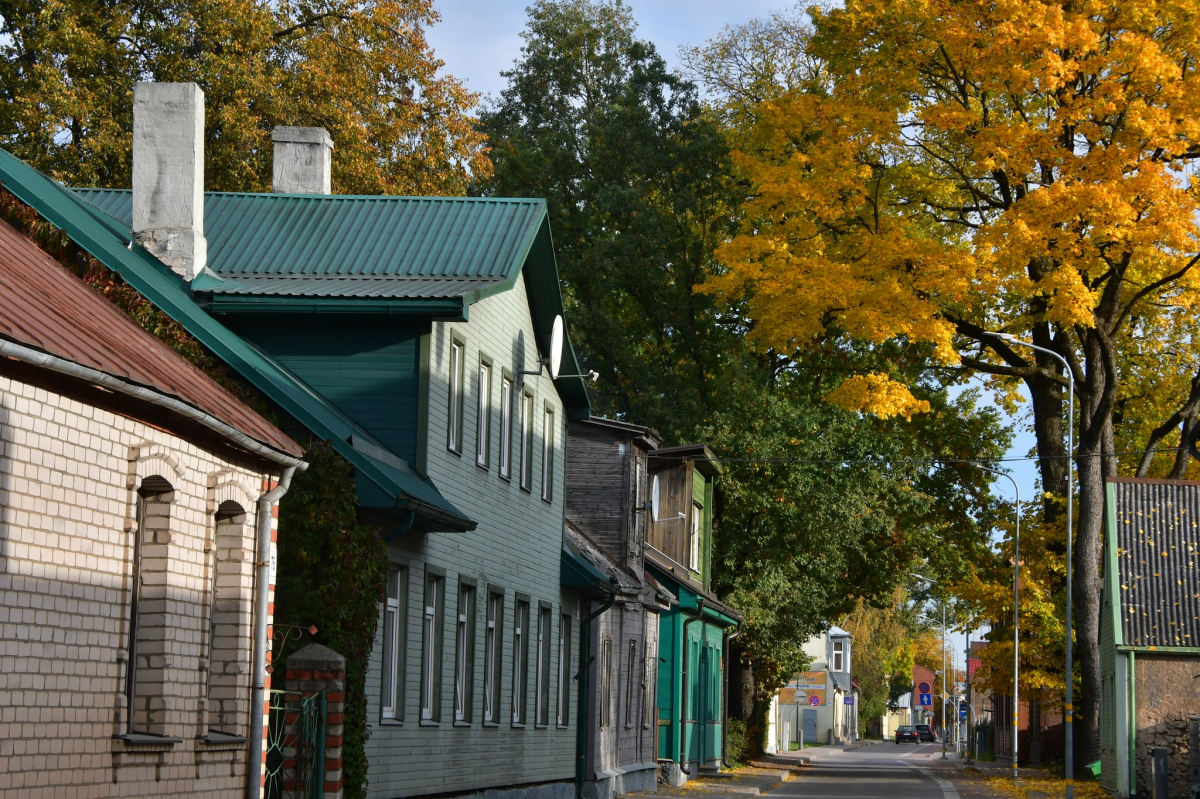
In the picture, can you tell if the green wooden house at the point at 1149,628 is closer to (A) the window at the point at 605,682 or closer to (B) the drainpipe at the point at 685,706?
(B) the drainpipe at the point at 685,706

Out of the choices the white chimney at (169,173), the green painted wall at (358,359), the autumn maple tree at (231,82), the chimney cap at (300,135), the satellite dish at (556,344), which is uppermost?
the autumn maple tree at (231,82)

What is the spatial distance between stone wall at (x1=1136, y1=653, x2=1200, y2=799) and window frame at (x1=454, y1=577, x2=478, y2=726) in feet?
45.6

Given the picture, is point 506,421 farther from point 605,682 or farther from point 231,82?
point 231,82

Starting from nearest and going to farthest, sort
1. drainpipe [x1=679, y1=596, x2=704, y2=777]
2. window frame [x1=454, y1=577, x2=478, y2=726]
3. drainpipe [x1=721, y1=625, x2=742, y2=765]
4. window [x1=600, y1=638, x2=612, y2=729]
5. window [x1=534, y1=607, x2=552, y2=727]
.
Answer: window frame [x1=454, y1=577, x2=478, y2=726]
window [x1=534, y1=607, x2=552, y2=727]
window [x1=600, y1=638, x2=612, y2=729]
drainpipe [x1=679, y1=596, x2=704, y2=777]
drainpipe [x1=721, y1=625, x2=742, y2=765]

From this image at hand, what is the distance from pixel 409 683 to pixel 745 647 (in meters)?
26.6

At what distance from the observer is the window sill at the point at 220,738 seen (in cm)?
1253

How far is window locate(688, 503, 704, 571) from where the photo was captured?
36938 mm

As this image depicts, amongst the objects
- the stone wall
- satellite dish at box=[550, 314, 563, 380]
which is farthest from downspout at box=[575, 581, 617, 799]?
the stone wall

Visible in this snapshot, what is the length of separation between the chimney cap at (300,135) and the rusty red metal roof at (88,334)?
9.41 meters

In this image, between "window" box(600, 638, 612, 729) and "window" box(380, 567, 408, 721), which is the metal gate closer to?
"window" box(380, 567, 408, 721)

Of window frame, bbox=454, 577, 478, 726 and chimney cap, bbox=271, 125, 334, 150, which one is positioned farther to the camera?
chimney cap, bbox=271, 125, 334, 150

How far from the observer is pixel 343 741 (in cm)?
1521

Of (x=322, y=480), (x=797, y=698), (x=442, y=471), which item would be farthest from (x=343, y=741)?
(x=797, y=698)

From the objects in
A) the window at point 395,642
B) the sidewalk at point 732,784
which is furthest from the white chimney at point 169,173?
the sidewalk at point 732,784
